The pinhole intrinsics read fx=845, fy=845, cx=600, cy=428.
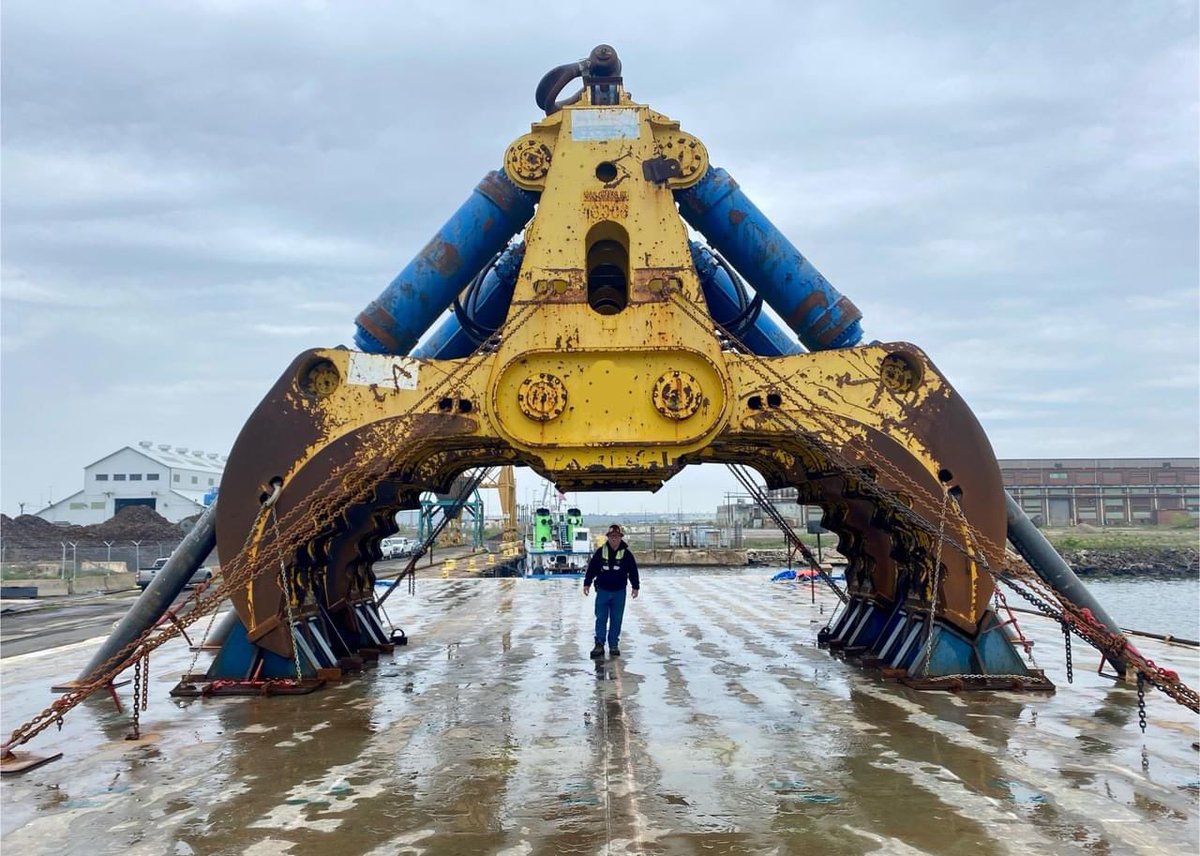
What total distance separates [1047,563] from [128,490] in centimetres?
8511

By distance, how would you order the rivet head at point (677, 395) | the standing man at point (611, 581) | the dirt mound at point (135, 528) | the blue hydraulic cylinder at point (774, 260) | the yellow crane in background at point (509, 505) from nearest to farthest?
the rivet head at point (677, 395), the blue hydraulic cylinder at point (774, 260), the standing man at point (611, 581), the dirt mound at point (135, 528), the yellow crane in background at point (509, 505)

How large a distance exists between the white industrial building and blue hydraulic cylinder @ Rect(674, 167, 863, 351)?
76212 mm

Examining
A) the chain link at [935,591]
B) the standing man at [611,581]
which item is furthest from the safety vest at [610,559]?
the chain link at [935,591]

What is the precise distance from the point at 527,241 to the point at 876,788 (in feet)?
19.0

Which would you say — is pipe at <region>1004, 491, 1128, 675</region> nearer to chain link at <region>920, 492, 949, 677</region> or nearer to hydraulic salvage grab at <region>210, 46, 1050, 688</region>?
hydraulic salvage grab at <region>210, 46, 1050, 688</region>

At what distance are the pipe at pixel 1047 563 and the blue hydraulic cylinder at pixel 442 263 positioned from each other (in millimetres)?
6110

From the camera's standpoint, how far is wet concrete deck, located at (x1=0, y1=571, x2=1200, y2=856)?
432 centimetres

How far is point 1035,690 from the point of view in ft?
25.7

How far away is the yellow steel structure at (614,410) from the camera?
7781 mm

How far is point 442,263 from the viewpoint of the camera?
30.2ft

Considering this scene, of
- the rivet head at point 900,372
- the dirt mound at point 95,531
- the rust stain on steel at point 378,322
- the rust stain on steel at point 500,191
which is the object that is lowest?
the dirt mound at point 95,531

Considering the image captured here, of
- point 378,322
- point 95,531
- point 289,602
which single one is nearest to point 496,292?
point 378,322

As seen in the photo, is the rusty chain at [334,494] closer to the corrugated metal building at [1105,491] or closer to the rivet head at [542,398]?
the rivet head at [542,398]

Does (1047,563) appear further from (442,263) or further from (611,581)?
(442,263)
